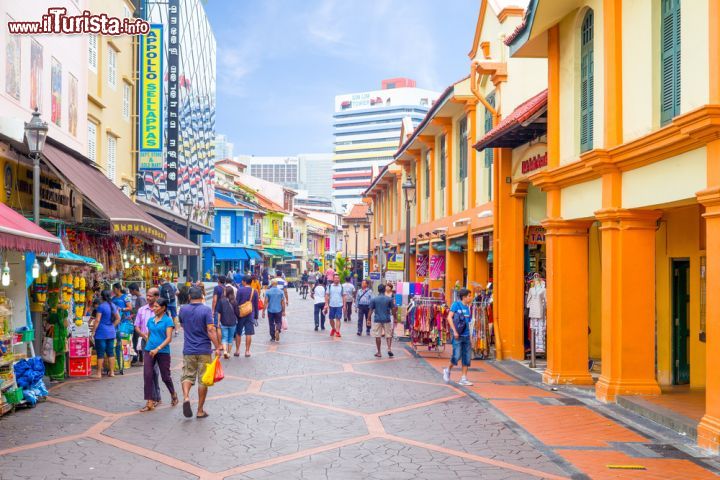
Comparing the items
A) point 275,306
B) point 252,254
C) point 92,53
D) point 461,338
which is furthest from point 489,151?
point 252,254

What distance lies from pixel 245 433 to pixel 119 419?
1.98 metres

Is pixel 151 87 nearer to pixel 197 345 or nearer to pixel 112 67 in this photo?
pixel 112 67

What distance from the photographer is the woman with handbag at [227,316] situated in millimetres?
16297

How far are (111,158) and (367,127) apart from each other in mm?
137455

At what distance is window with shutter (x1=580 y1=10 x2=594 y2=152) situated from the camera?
464 inches

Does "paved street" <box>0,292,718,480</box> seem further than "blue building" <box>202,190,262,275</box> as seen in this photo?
No

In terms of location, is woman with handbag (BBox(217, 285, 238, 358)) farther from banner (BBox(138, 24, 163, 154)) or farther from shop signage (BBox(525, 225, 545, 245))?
banner (BBox(138, 24, 163, 154))

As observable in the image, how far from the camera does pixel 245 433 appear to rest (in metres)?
8.98

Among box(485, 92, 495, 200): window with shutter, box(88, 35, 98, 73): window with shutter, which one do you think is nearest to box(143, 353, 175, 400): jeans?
box(485, 92, 495, 200): window with shutter

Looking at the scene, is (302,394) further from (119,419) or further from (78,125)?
(78,125)

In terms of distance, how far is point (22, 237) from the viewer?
9344 mm

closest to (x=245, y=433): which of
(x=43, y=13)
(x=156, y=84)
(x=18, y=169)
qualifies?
(x=18, y=169)

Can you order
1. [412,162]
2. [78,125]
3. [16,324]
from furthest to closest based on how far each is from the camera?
1. [412,162]
2. [78,125]
3. [16,324]

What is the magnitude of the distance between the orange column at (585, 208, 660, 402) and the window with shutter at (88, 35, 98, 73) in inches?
645
